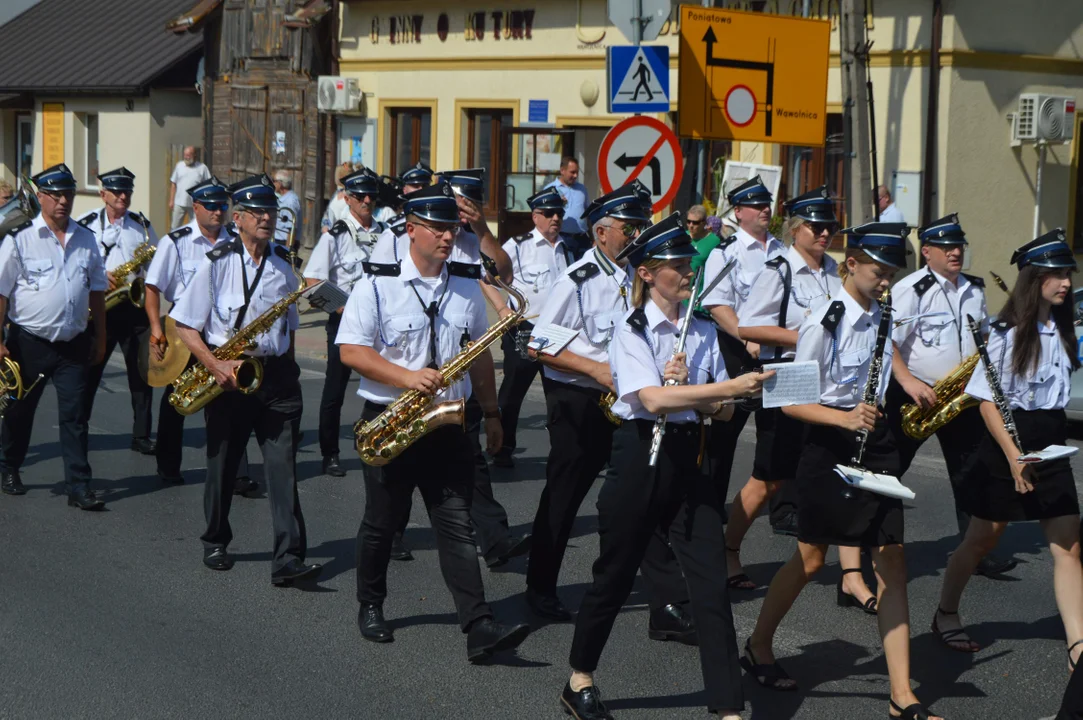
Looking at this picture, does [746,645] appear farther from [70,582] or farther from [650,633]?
[70,582]

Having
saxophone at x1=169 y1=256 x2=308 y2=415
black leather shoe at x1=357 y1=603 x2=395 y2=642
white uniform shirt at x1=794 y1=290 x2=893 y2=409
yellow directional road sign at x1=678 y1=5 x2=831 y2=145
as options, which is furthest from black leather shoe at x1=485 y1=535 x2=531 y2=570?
yellow directional road sign at x1=678 y1=5 x2=831 y2=145

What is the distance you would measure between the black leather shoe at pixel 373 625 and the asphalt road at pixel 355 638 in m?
0.06

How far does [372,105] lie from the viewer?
24.8 metres

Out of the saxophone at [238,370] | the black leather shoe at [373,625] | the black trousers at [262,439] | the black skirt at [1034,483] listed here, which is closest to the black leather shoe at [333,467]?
the saxophone at [238,370]

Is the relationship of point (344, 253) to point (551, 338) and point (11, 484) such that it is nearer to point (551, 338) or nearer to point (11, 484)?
point (11, 484)

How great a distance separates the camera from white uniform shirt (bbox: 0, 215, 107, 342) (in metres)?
8.93

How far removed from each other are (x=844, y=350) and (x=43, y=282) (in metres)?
5.42

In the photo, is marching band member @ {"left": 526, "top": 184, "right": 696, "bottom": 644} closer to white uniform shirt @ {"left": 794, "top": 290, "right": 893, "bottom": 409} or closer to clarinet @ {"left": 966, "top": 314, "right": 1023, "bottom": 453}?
white uniform shirt @ {"left": 794, "top": 290, "right": 893, "bottom": 409}

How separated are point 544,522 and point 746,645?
123cm

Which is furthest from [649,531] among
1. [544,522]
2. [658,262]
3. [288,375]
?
[288,375]

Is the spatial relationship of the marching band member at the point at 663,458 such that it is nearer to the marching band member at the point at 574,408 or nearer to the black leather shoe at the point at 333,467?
the marching band member at the point at 574,408

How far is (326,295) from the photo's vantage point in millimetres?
8086

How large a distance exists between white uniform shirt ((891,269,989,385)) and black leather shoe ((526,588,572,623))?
2.10 metres

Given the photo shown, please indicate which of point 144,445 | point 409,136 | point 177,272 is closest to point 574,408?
point 177,272
